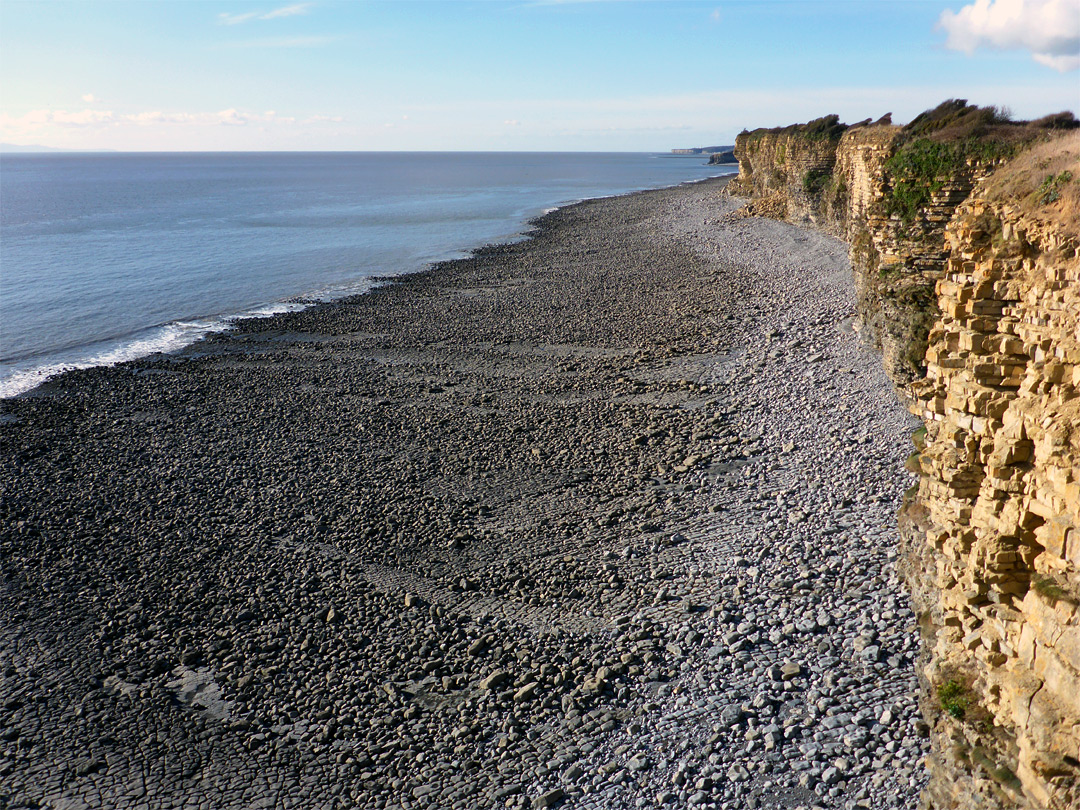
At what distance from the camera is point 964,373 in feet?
21.4

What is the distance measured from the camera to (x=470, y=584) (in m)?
14.8

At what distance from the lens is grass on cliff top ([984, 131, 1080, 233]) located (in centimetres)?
601

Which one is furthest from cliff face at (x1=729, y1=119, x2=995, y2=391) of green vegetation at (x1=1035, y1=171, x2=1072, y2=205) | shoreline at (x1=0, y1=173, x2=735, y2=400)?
shoreline at (x1=0, y1=173, x2=735, y2=400)

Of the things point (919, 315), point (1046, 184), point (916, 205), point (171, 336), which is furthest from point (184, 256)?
point (1046, 184)

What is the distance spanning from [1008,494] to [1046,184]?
2677mm

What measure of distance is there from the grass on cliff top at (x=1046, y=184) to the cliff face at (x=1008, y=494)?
0.05ft

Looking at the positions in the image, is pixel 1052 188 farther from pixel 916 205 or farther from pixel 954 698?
pixel 916 205

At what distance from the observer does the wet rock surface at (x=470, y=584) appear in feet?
34.9

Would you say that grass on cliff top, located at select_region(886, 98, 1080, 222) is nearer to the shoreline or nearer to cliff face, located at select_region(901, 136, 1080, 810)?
cliff face, located at select_region(901, 136, 1080, 810)

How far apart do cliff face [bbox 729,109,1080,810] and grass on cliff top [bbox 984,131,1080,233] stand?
0.02 m

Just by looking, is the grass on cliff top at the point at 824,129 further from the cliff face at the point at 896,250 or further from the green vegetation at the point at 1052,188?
the green vegetation at the point at 1052,188

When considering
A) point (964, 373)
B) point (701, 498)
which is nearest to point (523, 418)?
point (701, 498)

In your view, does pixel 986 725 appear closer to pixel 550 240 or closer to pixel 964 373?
pixel 964 373

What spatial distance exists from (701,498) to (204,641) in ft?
35.4
